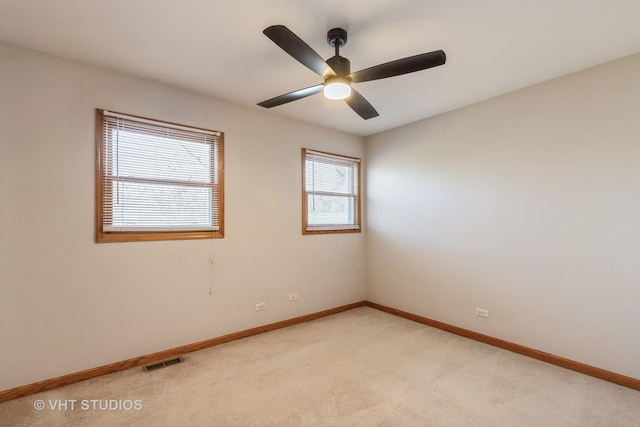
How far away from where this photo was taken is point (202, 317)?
306 centimetres

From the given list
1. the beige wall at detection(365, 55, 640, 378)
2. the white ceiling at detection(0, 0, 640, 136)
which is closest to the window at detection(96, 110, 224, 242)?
the white ceiling at detection(0, 0, 640, 136)

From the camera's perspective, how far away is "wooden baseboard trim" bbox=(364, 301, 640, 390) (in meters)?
2.38

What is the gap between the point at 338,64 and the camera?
1990 mm

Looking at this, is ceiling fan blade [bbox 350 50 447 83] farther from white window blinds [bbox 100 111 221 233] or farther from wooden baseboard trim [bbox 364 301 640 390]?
wooden baseboard trim [bbox 364 301 640 390]

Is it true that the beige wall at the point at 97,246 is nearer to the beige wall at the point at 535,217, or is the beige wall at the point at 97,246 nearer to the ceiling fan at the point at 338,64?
the ceiling fan at the point at 338,64

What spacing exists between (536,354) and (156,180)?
3891 millimetres

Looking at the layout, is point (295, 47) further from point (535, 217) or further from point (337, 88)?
point (535, 217)

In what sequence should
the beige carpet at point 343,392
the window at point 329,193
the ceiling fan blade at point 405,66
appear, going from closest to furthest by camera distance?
the ceiling fan blade at point 405,66 < the beige carpet at point 343,392 < the window at point 329,193

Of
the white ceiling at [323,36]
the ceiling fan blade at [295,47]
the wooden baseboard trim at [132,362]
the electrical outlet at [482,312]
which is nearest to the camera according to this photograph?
the ceiling fan blade at [295,47]

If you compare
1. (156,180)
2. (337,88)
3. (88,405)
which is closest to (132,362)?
(88,405)

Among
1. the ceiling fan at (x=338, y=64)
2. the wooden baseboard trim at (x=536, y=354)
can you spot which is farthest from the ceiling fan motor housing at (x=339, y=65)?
the wooden baseboard trim at (x=536, y=354)

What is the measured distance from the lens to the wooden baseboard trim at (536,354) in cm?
238

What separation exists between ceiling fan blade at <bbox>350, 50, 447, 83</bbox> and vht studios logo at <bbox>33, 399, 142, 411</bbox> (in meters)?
2.74

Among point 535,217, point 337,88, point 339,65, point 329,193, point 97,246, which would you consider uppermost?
point 339,65
